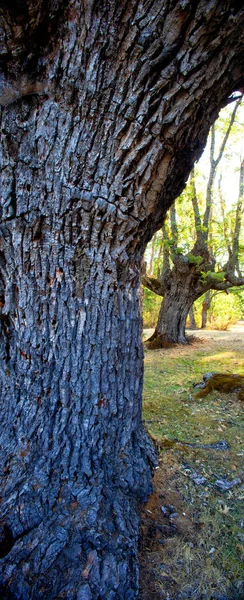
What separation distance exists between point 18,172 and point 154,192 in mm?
783

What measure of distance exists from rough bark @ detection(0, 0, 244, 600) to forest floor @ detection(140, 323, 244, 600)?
0.19 m

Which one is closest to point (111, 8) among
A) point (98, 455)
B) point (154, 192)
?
point (154, 192)

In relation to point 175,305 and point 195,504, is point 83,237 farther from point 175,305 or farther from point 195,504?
point 175,305

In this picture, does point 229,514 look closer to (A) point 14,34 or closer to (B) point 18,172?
(B) point 18,172

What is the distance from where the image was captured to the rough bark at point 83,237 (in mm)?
1419

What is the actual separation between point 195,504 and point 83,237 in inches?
78.1

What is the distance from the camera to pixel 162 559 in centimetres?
165

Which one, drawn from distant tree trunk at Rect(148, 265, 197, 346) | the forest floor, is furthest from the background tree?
the forest floor

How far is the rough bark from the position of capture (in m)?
1.42

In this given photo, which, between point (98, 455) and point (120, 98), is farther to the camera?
point (98, 455)

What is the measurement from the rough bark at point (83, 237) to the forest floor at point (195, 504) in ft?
0.62

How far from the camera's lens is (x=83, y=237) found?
1674 mm

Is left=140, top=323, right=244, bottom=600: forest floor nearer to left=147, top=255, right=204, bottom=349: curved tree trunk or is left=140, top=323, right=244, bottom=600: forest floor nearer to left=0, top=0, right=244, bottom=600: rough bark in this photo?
left=0, top=0, right=244, bottom=600: rough bark

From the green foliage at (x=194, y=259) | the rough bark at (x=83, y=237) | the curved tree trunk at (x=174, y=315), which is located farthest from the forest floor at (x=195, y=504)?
the curved tree trunk at (x=174, y=315)
